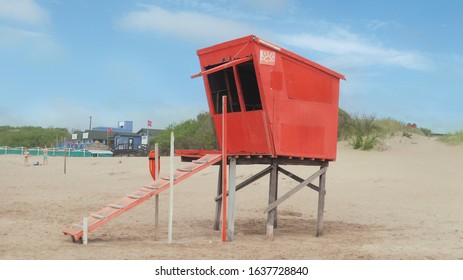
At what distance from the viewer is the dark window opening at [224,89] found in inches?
549

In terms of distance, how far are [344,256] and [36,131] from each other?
106530mm

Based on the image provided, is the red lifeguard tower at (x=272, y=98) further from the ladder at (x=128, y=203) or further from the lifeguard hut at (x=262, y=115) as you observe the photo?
the ladder at (x=128, y=203)

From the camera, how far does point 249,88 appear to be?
13727 mm

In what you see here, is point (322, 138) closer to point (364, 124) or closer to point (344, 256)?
point (344, 256)

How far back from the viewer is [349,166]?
25.8 meters

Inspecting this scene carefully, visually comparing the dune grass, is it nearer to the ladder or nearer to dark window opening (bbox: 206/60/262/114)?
dark window opening (bbox: 206/60/262/114)

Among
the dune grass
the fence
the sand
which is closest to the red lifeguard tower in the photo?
the sand

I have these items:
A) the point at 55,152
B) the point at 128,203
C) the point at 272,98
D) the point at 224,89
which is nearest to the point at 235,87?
the point at 224,89

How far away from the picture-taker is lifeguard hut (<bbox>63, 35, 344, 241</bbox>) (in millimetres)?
12266

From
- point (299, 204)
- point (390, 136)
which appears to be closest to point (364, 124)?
point (390, 136)

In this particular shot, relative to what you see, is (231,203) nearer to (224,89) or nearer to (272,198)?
(272,198)

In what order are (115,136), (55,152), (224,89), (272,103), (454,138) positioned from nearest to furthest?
(272,103), (224,89), (454,138), (55,152), (115,136)

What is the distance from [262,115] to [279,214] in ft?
21.6

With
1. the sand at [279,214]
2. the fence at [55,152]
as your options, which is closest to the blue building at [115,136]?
the fence at [55,152]
